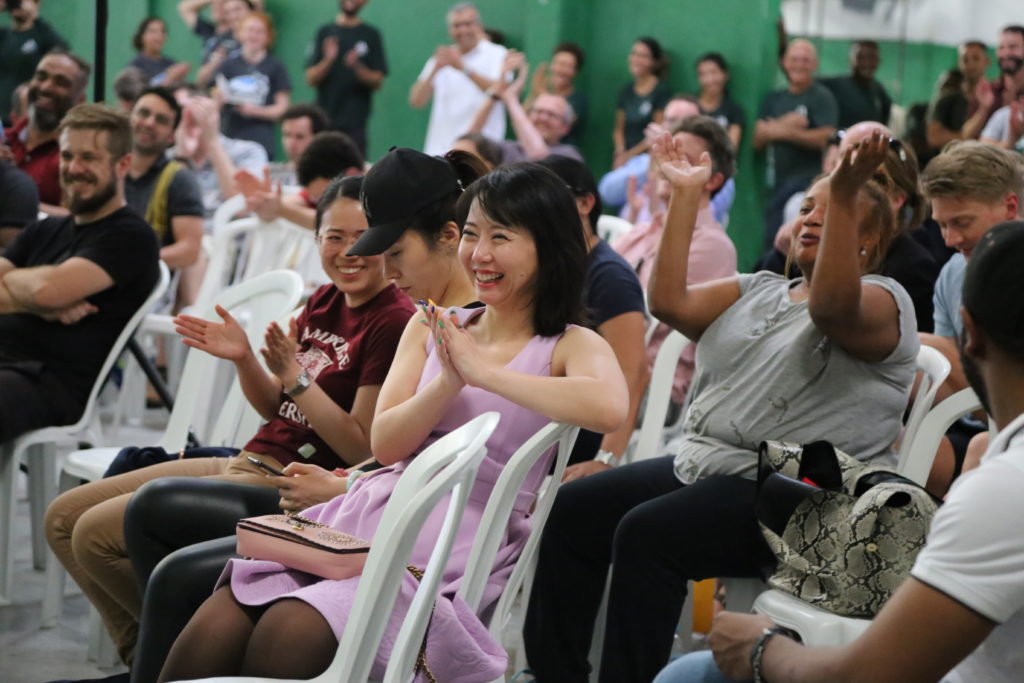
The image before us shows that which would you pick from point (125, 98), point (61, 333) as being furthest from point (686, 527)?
point (125, 98)

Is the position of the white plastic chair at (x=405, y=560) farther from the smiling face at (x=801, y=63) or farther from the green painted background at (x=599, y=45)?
the green painted background at (x=599, y=45)

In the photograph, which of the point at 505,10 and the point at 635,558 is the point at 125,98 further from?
the point at 635,558

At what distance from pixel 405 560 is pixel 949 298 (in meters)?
1.73

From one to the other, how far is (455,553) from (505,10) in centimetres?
759

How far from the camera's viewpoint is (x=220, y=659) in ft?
6.07

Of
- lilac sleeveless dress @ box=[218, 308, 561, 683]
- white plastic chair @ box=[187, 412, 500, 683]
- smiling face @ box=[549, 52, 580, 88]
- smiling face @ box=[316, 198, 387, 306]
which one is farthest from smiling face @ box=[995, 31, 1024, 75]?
white plastic chair @ box=[187, 412, 500, 683]

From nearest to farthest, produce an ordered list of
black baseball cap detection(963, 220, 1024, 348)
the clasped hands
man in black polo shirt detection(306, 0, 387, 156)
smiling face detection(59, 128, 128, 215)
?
1. black baseball cap detection(963, 220, 1024, 348)
2. the clasped hands
3. smiling face detection(59, 128, 128, 215)
4. man in black polo shirt detection(306, 0, 387, 156)

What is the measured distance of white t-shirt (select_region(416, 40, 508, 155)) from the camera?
8086mm

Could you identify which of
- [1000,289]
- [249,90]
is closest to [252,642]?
[1000,289]

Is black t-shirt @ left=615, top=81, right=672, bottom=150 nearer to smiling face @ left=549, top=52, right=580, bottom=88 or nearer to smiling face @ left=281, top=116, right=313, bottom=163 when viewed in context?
smiling face @ left=549, top=52, right=580, bottom=88

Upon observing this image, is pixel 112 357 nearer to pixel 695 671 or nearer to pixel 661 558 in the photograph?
pixel 661 558

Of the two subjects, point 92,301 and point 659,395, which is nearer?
point 659,395

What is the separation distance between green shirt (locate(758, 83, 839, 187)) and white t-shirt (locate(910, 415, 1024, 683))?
641 centimetres

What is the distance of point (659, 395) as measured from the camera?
3.13 metres
